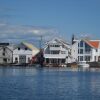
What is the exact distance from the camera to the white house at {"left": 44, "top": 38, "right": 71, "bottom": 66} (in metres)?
113

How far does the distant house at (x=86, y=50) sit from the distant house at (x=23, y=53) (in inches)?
410

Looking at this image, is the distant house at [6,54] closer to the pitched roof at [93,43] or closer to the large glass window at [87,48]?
the large glass window at [87,48]

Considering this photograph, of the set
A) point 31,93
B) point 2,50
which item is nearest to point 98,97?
point 31,93

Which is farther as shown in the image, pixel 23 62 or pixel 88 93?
pixel 23 62

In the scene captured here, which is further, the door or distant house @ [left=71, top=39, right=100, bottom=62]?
the door

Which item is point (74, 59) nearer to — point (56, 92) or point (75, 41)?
point (75, 41)

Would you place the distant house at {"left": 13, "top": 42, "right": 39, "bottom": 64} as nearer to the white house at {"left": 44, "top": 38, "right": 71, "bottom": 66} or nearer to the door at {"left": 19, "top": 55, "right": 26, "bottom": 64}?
the door at {"left": 19, "top": 55, "right": 26, "bottom": 64}

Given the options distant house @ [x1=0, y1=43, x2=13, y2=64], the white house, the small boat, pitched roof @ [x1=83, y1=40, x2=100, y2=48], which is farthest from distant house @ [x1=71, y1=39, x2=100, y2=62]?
distant house @ [x1=0, y1=43, x2=13, y2=64]

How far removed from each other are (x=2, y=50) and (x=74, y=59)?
19249 mm

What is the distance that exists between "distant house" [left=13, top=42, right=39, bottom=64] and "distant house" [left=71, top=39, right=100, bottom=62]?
10.4 m

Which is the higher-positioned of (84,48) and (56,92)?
(84,48)

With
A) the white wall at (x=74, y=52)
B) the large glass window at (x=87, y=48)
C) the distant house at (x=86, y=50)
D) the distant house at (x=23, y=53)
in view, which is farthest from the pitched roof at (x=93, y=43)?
the distant house at (x=23, y=53)

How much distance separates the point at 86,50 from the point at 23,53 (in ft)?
52.1

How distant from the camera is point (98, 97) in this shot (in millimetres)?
39812
